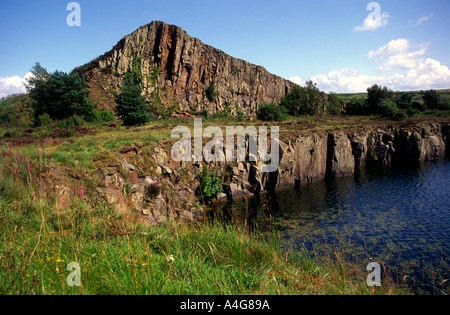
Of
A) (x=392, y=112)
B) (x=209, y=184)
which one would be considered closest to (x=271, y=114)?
(x=392, y=112)

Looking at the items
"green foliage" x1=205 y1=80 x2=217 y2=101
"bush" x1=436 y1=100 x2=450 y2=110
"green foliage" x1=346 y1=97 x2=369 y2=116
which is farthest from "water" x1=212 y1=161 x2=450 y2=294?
"bush" x1=436 y1=100 x2=450 y2=110

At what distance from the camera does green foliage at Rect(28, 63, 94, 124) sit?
28450 millimetres

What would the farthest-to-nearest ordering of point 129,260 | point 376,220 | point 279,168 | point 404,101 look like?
1. point 404,101
2. point 279,168
3. point 376,220
4. point 129,260

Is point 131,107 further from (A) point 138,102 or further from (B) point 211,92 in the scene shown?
(B) point 211,92

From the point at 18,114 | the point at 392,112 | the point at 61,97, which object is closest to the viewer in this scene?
the point at 61,97

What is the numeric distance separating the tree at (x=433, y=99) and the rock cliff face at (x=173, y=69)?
44.6m

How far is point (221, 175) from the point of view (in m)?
18.1

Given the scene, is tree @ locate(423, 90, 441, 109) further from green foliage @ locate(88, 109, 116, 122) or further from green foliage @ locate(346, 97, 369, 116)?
green foliage @ locate(88, 109, 116, 122)

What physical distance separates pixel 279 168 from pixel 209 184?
22.8ft

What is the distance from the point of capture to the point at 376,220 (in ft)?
40.8

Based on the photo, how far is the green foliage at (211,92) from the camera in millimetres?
50656
